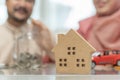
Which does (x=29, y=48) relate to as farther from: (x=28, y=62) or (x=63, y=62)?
(x=63, y=62)

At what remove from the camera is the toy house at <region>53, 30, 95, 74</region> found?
60 centimetres

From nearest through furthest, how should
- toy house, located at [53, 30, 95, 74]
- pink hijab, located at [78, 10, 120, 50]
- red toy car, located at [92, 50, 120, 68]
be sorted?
1. toy house, located at [53, 30, 95, 74]
2. red toy car, located at [92, 50, 120, 68]
3. pink hijab, located at [78, 10, 120, 50]

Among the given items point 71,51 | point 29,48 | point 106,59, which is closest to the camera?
point 71,51

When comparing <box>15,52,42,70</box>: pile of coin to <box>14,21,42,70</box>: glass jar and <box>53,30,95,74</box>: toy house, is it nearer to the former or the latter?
<box>14,21,42,70</box>: glass jar

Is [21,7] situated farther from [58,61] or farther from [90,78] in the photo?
[90,78]

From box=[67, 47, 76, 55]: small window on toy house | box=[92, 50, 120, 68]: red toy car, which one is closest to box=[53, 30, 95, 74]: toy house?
box=[67, 47, 76, 55]: small window on toy house

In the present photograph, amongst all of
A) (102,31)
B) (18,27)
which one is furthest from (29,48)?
(102,31)

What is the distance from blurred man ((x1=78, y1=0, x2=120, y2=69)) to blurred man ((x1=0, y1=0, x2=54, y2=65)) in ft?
0.44

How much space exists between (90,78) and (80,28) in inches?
14.4

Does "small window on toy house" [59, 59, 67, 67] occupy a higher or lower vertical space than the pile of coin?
higher

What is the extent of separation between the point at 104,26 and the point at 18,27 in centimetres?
31

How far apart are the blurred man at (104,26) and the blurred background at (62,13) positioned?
0.02m

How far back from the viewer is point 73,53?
61 centimetres

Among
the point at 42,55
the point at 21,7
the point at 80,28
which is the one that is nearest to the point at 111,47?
the point at 80,28
